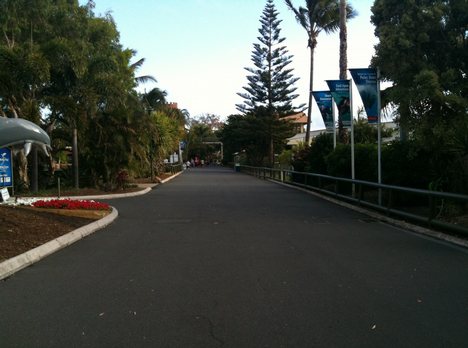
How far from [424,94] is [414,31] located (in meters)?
2.38

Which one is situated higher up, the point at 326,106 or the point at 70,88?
the point at 70,88

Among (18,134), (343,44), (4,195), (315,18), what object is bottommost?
(4,195)

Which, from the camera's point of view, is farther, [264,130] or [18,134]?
[264,130]

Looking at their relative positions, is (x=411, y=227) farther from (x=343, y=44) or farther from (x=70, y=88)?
(x=70, y=88)

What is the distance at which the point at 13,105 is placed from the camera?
21.9 metres

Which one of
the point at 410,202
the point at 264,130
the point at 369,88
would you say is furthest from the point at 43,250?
the point at 264,130

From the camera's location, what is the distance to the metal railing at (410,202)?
10.7 metres

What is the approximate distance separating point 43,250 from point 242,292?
4.11 m

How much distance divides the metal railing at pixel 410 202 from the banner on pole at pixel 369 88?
2387 millimetres

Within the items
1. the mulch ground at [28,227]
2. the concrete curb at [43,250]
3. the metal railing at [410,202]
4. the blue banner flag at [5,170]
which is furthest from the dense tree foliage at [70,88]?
the concrete curb at [43,250]

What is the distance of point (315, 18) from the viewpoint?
4228 centimetres

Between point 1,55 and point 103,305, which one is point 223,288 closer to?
point 103,305

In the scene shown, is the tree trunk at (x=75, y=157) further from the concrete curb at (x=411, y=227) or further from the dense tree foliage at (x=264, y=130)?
the dense tree foliage at (x=264, y=130)

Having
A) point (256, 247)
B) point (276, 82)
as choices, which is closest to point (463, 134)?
point (256, 247)
